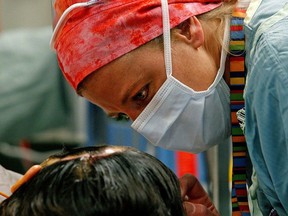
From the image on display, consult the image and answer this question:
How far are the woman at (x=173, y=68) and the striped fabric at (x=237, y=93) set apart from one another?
0.02 metres

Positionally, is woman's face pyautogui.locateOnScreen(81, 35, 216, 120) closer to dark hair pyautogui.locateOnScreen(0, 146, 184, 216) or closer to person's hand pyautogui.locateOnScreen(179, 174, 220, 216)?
person's hand pyautogui.locateOnScreen(179, 174, 220, 216)

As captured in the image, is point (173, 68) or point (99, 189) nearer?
point (99, 189)

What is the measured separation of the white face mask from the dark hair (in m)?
0.38

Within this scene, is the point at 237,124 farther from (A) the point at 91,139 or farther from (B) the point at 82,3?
(A) the point at 91,139

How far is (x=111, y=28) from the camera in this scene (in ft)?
4.02

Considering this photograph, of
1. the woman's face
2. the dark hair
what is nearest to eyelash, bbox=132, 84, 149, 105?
the woman's face

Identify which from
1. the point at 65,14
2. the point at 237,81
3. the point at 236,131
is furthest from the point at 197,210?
the point at 65,14

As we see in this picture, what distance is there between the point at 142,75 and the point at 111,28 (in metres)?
0.13

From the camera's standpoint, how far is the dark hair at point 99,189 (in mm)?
819

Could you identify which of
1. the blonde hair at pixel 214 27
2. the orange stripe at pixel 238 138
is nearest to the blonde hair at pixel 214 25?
the blonde hair at pixel 214 27

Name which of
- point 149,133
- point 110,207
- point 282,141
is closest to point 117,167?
point 110,207

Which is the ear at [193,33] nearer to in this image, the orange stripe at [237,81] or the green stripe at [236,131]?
the orange stripe at [237,81]

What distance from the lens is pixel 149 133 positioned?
4.44ft

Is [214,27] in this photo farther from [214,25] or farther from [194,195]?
[194,195]
